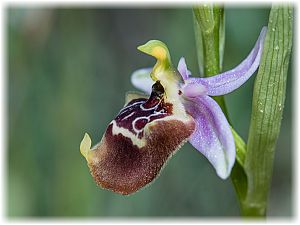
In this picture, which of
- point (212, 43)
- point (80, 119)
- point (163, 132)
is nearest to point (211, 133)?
point (163, 132)

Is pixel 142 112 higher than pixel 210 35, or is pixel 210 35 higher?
pixel 210 35

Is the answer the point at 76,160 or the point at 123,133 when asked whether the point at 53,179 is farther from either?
the point at 123,133

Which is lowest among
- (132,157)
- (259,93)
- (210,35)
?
(132,157)

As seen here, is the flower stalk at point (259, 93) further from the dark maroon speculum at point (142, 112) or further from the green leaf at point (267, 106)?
the dark maroon speculum at point (142, 112)

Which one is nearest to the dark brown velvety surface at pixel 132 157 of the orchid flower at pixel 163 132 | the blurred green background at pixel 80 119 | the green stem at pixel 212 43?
the orchid flower at pixel 163 132

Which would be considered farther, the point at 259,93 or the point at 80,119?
the point at 80,119

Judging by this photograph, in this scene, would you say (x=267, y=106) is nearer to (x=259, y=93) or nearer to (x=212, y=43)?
(x=259, y=93)

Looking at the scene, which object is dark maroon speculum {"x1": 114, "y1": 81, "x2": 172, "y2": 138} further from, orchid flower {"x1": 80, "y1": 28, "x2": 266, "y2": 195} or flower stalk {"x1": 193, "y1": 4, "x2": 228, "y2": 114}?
flower stalk {"x1": 193, "y1": 4, "x2": 228, "y2": 114}

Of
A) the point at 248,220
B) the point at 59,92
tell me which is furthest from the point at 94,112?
the point at 248,220
